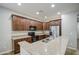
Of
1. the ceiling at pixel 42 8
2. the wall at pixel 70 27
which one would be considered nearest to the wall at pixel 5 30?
the ceiling at pixel 42 8

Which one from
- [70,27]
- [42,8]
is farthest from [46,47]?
[42,8]

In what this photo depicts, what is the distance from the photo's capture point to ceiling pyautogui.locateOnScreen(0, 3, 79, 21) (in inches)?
59.2

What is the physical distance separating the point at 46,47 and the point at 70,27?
0.56 m

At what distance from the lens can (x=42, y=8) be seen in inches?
62.0

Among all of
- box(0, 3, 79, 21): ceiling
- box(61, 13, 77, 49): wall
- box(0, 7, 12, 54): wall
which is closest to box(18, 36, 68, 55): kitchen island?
box(61, 13, 77, 49): wall

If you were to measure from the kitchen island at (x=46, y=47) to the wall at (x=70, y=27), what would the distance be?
93mm

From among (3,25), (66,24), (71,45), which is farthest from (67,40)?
(3,25)

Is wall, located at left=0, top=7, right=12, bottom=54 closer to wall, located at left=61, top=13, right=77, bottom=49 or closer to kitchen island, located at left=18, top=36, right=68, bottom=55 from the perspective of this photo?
kitchen island, located at left=18, top=36, right=68, bottom=55

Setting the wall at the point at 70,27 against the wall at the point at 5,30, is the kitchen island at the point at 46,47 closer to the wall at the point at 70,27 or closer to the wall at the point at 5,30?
the wall at the point at 70,27

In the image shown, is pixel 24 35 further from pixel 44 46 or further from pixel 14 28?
pixel 44 46

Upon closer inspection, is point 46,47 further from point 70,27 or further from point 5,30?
point 5,30

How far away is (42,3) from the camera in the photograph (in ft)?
4.87
